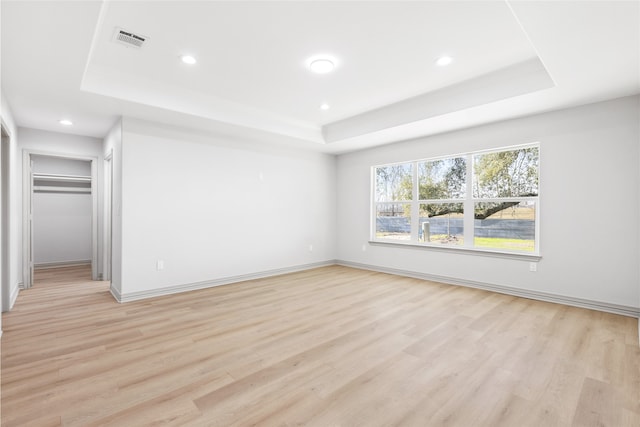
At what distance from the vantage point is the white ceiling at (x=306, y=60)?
2.21 meters

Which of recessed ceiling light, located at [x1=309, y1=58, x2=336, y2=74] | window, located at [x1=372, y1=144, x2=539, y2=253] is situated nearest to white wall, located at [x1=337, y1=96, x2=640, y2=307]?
window, located at [x1=372, y1=144, x2=539, y2=253]

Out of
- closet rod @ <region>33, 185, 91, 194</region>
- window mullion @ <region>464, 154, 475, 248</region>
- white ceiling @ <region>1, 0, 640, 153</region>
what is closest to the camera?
white ceiling @ <region>1, 0, 640, 153</region>

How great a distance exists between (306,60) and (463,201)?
3278 millimetres

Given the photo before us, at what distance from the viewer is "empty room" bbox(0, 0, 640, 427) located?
6.51 ft

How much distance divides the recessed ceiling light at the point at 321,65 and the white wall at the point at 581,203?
2.62 meters

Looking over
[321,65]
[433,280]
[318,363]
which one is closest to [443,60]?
[321,65]

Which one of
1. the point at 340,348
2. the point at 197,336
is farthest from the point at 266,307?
the point at 340,348

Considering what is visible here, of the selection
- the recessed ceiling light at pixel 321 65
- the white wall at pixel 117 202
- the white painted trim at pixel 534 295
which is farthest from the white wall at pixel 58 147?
the white painted trim at pixel 534 295

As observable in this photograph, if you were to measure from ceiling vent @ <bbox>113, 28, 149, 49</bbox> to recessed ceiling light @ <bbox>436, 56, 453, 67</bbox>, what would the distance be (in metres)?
2.74

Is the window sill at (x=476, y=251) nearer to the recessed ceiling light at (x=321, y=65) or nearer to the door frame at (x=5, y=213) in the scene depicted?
the recessed ceiling light at (x=321, y=65)

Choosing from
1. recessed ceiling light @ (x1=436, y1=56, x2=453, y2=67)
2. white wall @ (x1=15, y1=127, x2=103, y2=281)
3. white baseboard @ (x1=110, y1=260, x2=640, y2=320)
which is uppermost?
recessed ceiling light @ (x1=436, y1=56, x2=453, y2=67)

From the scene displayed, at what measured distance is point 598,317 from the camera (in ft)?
10.9

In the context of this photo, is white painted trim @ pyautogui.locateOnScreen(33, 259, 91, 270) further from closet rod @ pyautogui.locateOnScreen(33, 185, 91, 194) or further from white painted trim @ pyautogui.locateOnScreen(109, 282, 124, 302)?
white painted trim @ pyautogui.locateOnScreen(109, 282, 124, 302)

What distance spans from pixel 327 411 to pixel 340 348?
0.83m
